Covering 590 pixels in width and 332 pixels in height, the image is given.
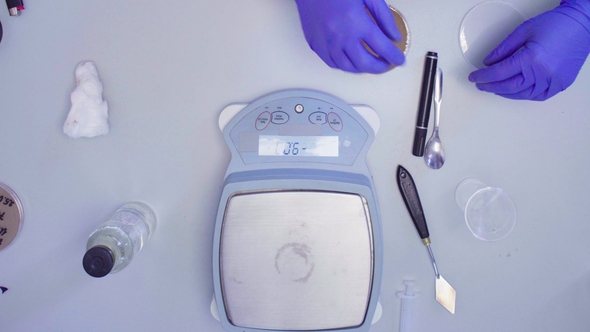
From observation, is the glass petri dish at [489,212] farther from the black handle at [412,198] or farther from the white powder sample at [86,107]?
the white powder sample at [86,107]

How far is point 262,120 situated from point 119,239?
35 cm

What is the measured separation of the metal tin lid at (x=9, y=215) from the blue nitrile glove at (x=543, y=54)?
977 millimetres

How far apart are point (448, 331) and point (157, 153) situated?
0.74m

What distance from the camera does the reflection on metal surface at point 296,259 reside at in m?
0.78

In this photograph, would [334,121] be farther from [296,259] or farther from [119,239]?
[119,239]

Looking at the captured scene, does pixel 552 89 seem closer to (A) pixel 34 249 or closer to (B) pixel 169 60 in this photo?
(B) pixel 169 60

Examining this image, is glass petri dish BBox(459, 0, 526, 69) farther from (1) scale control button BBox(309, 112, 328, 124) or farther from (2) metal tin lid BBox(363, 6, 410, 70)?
(1) scale control button BBox(309, 112, 328, 124)

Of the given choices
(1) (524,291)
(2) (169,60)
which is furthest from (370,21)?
(1) (524,291)

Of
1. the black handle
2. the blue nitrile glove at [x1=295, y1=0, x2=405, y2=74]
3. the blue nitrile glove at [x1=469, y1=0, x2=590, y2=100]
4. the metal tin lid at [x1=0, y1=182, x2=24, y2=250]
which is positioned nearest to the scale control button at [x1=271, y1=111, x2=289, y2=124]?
the blue nitrile glove at [x1=295, y1=0, x2=405, y2=74]

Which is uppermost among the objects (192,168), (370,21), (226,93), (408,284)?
(370,21)

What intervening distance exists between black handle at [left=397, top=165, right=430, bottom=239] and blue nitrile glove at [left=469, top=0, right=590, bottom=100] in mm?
234

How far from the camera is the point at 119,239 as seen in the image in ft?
2.47

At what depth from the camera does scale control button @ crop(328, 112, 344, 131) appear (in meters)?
0.81

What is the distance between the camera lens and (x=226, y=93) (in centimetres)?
83
